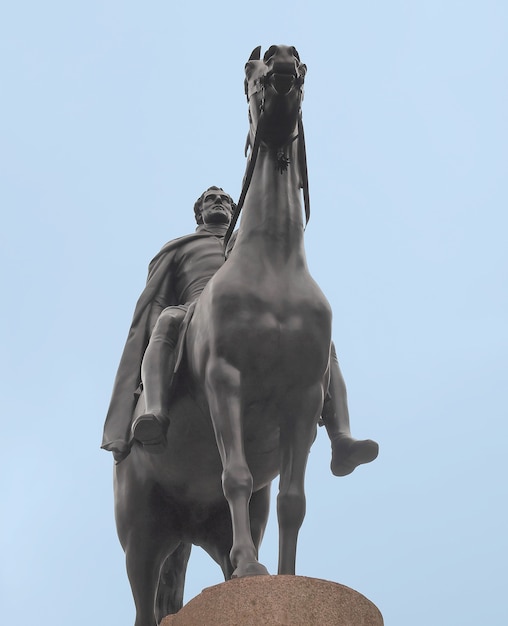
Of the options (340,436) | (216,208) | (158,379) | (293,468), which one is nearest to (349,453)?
(340,436)

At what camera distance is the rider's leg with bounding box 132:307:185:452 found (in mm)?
9055

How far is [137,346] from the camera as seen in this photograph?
35.7 feet

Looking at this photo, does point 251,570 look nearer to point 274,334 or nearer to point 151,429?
point 151,429

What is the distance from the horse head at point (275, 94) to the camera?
923 centimetres

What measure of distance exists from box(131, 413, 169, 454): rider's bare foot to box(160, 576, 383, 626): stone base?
5.17 ft

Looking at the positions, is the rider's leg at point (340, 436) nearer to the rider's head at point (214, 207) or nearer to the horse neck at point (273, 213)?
the horse neck at point (273, 213)

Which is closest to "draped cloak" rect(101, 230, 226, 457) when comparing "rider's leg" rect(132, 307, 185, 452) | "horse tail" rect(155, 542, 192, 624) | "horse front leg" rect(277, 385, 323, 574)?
"rider's leg" rect(132, 307, 185, 452)

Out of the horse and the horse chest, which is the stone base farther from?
the horse chest

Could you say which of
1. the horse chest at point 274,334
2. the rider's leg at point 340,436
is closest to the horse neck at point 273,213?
the horse chest at point 274,334

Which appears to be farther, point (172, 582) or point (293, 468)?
point (172, 582)

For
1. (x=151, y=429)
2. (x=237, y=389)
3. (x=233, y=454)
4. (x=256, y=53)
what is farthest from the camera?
(x=256, y=53)

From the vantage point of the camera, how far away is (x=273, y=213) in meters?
9.51

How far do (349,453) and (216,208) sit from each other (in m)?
3.55

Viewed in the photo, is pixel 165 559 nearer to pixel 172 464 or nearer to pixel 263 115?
pixel 172 464
